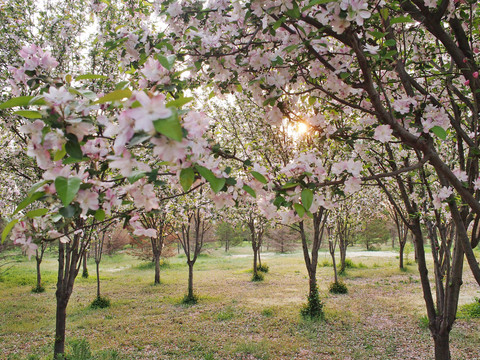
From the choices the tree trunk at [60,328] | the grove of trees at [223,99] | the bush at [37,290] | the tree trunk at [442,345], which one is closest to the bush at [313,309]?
the grove of trees at [223,99]

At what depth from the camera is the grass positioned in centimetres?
567

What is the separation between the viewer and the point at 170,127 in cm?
69

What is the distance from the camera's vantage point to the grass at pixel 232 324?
18.6ft

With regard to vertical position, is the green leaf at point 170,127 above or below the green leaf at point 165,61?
below

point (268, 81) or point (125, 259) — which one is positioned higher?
point (268, 81)

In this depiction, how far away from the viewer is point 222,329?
6.85 meters

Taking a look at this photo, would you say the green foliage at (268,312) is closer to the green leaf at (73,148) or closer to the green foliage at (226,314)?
the green foliage at (226,314)

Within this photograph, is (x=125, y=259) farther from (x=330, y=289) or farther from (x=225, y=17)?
(x=225, y=17)

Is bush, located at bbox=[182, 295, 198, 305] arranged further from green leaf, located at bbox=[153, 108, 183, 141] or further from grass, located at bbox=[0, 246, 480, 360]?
green leaf, located at bbox=[153, 108, 183, 141]

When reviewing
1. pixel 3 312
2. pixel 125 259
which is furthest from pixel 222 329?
pixel 125 259

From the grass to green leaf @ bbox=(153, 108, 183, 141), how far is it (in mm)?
5626

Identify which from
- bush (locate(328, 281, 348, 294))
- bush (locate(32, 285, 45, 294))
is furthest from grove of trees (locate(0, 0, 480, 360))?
bush (locate(32, 285, 45, 294))

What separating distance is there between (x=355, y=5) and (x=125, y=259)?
26.0 m

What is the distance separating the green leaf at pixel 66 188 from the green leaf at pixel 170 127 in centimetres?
37
